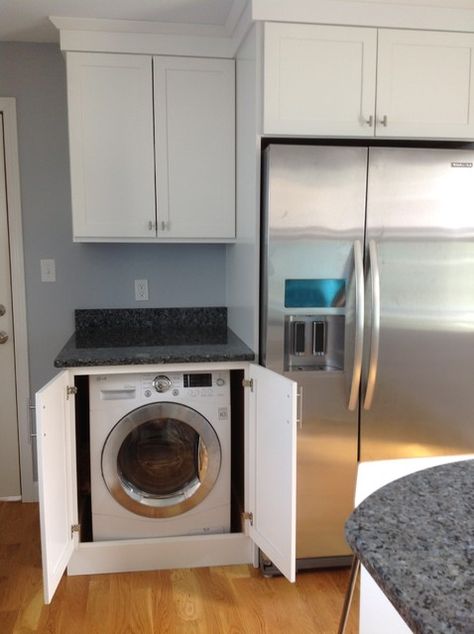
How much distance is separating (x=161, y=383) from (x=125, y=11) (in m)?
1.58

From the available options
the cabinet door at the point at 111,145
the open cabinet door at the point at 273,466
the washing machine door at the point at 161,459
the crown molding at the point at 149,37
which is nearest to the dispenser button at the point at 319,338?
the open cabinet door at the point at 273,466

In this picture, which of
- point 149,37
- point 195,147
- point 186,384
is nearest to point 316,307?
point 186,384

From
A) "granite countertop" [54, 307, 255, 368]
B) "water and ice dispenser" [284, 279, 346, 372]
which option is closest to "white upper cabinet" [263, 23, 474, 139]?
"water and ice dispenser" [284, 279, 346, 372]

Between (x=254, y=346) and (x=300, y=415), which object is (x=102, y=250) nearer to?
(x=254, y=346)

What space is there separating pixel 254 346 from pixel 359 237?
24.2 inches

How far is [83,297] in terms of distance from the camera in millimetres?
2998

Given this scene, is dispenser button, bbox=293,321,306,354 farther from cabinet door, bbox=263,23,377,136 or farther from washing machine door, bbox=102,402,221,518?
cabinet door, bbox=263,23,377,136

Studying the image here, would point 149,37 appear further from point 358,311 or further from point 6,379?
point 6,379

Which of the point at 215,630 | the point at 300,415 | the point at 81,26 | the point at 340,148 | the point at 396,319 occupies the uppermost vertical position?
the point at 81,26

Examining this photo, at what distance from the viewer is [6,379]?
299cm

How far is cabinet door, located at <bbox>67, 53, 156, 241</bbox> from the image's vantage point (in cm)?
253

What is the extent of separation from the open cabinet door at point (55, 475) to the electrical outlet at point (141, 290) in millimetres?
878

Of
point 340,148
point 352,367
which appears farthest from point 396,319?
point 340,148

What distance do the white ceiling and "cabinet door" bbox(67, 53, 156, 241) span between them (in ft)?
0.59
